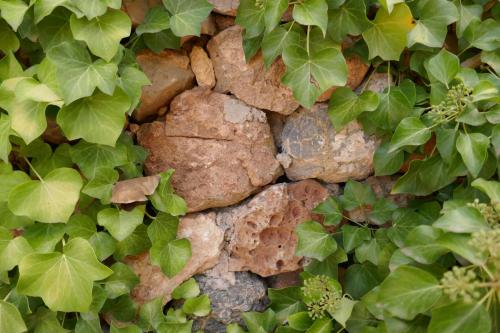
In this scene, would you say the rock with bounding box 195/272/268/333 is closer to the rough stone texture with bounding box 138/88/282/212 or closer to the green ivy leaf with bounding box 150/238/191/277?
the green ivy leaf with bounding box 150/238/191/277

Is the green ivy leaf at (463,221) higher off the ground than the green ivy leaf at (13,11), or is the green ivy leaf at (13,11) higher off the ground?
the green ivy leaf at (13,11)

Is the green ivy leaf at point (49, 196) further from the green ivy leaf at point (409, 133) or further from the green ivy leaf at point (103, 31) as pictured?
the green ivy leaf at point (409, 133)

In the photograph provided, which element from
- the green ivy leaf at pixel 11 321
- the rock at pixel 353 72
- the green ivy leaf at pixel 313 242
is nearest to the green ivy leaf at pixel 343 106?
the rock at pixel 353 72

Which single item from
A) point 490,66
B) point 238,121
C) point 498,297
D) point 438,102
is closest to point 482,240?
point 498,297

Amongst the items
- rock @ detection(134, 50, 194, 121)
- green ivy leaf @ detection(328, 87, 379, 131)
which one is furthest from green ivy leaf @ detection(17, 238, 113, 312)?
green ivy leaf @ detection(328, 87, 379, 131)

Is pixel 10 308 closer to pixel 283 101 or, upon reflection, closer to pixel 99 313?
pixel 99 313
